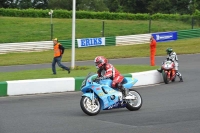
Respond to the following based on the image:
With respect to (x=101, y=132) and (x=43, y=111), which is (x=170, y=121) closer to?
(x=101, y=132)

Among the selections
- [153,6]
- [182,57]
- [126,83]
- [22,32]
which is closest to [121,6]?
[153,6]

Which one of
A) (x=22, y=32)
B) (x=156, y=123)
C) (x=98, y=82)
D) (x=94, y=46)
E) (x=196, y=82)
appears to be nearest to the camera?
(x=156, y=123)

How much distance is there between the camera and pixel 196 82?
1842 centimetres

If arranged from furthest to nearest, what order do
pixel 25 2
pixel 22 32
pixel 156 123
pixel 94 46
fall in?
pixel 25 2 → pixel 22 32 → pixel 94 46 → pixel 156 123

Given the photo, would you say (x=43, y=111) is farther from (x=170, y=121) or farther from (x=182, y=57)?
(x=182, y=57)

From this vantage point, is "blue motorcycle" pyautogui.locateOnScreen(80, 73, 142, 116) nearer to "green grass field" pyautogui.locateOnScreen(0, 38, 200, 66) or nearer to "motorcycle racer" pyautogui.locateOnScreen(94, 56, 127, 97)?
"motorcycle racer" pyautogui.locateOnScreen(94, 56, 127, 97)

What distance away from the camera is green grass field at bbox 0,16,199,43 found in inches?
1570

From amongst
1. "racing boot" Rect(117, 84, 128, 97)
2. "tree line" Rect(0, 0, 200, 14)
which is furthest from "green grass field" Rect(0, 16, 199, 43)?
"tree line" Rect(0, 0, 200, 14)

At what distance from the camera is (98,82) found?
11461 millimetres

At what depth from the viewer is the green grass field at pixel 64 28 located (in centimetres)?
3988

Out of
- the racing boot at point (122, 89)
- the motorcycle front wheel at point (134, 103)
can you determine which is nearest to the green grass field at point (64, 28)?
the motorcycle front wheel at point (134, 103)

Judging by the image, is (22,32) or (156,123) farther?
(22,32)

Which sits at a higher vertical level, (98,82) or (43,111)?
(98,82)

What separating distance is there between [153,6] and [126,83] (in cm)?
6606
